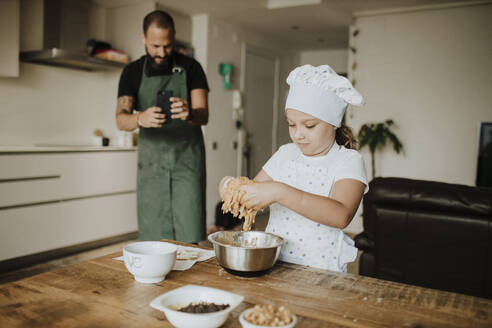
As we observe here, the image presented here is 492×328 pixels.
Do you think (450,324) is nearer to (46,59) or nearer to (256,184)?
(256,184)

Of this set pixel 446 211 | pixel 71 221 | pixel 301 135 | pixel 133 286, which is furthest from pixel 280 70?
pixel 133 286

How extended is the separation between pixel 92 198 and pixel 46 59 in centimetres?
133

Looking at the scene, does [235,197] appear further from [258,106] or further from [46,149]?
[258,106]

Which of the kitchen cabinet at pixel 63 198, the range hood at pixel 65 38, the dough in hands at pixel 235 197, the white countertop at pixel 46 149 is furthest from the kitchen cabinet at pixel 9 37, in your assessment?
the dough in hands at pixel 235 197

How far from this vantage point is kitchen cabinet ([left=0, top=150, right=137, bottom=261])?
3105 mm

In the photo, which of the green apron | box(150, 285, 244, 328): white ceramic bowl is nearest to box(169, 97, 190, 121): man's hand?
the green apron

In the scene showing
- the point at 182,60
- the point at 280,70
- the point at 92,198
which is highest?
the point at 280,70

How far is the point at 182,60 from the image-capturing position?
2.32m

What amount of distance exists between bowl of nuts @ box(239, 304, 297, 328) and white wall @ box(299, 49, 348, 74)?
6.47 meters

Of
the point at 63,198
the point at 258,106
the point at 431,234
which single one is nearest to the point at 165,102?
the point at 431,234

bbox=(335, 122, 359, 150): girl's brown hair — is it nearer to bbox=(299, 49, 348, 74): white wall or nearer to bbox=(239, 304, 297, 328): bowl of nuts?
bbox=(239, 304, 297, 328): bowl of nuts

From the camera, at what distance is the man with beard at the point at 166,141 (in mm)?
2197

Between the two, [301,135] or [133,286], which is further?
[301,135]

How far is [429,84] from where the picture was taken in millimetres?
4566
